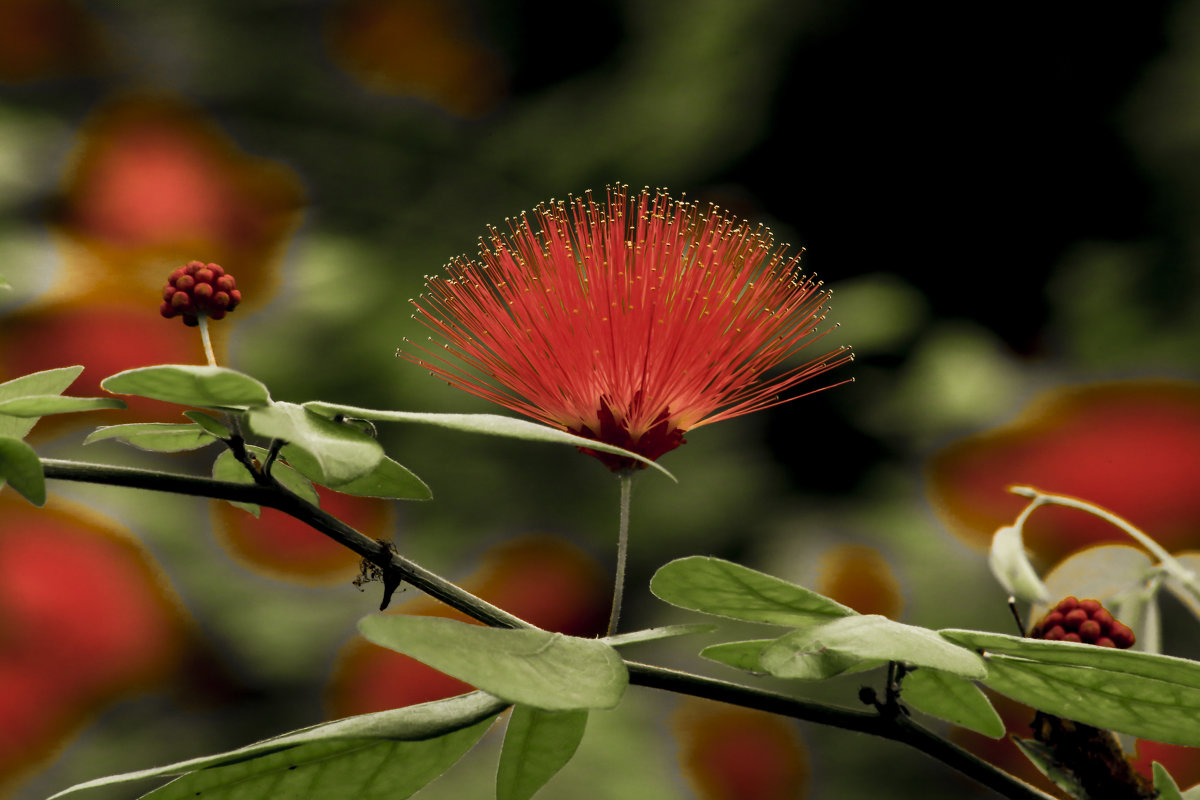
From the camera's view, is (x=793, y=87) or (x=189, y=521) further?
(x=793, y=87)

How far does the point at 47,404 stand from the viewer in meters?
0.27

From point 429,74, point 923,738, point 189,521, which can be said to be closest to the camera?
point 923,738

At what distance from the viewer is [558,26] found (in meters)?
1.81

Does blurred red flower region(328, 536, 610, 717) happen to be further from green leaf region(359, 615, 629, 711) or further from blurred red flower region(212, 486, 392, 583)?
green leaf region(359, 615, 629, 711)

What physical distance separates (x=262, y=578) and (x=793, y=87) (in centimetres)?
113

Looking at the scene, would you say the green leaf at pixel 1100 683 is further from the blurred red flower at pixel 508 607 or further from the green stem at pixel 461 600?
the blurred red flower at pixel 508 607

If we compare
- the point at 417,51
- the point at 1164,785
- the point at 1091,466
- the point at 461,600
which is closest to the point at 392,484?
the point at 461,600

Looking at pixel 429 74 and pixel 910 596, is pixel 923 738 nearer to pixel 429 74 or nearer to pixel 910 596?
pixel 910 596

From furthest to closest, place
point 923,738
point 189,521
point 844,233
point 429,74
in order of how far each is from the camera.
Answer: point 429,74
point 844,233
point 189,521
point 923,738

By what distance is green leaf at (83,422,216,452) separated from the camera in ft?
1.03

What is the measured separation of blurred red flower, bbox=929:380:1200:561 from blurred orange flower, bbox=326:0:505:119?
1.05 metres

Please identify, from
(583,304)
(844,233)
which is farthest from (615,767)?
(583,304)

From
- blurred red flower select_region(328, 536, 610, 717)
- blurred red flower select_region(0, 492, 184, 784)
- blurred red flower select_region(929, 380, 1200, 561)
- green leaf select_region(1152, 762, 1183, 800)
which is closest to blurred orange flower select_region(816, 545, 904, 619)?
blurred red flower select_region(929, 380, 1200, 561)

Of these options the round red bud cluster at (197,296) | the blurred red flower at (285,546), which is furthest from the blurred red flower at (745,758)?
the round red bud cluster at (197,296)
